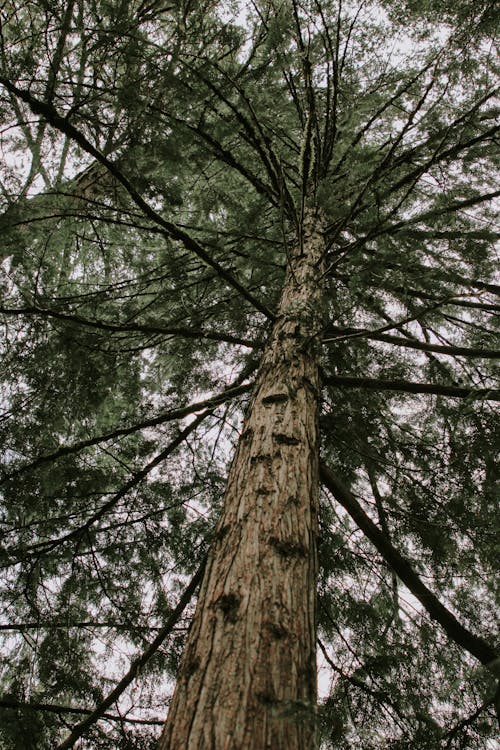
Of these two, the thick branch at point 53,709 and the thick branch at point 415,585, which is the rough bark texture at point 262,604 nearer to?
the thick branch at point 415,585

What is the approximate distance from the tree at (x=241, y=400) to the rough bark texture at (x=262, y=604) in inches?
0.7

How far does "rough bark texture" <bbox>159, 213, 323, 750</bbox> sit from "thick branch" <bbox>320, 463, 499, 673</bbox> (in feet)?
2.03

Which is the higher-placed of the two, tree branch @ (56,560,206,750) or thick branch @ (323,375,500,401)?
thick branch @ (323,375,500,401)

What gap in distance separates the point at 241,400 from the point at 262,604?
2.30 metres

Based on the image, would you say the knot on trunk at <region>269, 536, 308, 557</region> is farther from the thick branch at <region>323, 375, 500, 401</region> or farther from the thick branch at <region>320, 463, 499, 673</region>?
the thick branch at <region>323, 375, 500, 401</region>

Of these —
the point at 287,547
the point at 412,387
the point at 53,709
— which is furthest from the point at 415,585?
the point at 53,709

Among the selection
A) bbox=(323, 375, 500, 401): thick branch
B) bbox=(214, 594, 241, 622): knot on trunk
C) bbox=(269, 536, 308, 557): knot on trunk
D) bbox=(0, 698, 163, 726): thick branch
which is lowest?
bbox=(0, 698, 163, 726): thick branch

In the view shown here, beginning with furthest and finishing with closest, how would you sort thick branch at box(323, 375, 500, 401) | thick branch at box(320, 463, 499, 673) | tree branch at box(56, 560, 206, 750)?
1. tree branch at box(56, 560, 206, 750)
2. thick branch at box(323, 375, 500, 401)
3. thick branch at box(320, 463, 499, 673)

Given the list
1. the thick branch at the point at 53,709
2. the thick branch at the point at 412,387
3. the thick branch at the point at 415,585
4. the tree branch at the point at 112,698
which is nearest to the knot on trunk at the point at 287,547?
the thick branch at the point at 415,585

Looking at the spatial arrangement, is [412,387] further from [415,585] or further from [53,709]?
[53,709]

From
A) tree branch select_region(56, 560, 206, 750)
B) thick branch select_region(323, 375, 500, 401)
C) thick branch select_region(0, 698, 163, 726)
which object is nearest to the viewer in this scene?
thick branch select_region(323, 375, 500, 401)

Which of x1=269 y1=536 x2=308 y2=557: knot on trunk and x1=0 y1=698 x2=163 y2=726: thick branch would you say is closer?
x1=269 y1=536 x2=308 y2=557: knot on trunk

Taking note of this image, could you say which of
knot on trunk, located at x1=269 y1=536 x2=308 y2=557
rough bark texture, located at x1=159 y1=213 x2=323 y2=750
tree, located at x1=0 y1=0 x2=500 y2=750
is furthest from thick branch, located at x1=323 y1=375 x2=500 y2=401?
knot on trunk, located at x1=269 y1=536 x2=308 y2=557

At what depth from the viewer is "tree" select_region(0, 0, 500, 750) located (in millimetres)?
2279
